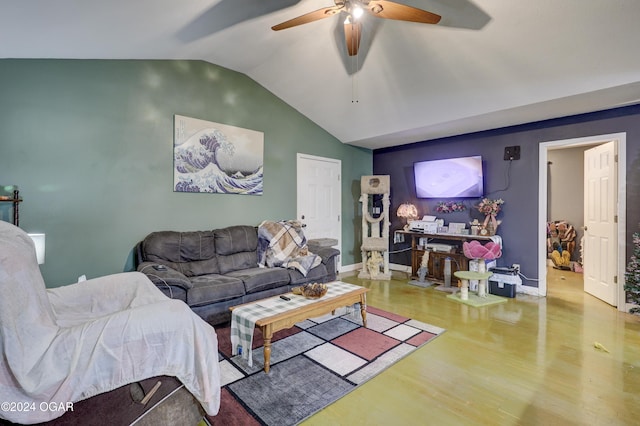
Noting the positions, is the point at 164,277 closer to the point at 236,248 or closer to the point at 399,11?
the point at 236,248

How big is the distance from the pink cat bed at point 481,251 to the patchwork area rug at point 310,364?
57.0 inches

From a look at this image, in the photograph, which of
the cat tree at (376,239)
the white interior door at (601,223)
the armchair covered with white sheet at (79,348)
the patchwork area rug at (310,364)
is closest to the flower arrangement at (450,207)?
the cat tree at (376,239)

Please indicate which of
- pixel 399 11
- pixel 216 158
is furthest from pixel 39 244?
pixel 399 11

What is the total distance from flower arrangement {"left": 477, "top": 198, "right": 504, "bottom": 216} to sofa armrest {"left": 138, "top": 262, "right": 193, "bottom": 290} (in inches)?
158

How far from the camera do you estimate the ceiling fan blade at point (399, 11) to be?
6.82 feet

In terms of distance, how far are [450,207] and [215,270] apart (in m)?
3.70

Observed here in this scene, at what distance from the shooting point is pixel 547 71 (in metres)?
2.96

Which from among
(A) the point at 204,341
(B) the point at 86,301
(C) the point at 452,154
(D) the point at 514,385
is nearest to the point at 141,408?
(A) the point at 204,341

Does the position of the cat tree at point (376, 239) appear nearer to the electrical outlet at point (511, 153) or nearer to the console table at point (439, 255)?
the console table at point (439, 255)

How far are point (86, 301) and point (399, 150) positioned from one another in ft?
16.7

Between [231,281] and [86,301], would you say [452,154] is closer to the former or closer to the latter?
[231,281]

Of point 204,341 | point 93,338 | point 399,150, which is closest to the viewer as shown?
point 93,338

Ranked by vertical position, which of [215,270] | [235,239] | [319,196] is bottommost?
[215,270]

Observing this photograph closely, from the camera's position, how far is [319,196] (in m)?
5.10
